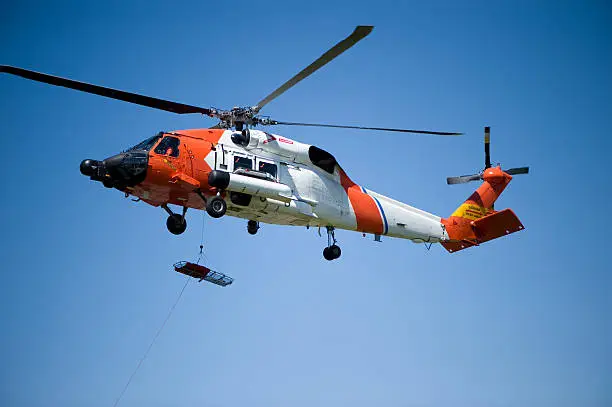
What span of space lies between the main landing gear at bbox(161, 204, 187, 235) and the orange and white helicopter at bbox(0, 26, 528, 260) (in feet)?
0.09

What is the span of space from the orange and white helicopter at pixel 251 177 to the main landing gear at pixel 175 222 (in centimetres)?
3

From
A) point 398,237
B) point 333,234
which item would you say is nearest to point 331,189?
point 333,234

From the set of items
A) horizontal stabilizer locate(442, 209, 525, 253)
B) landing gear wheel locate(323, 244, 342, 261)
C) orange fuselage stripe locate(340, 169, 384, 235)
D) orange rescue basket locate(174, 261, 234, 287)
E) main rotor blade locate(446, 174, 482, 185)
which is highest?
main rotor blade locate(446, 174, 482, 185)

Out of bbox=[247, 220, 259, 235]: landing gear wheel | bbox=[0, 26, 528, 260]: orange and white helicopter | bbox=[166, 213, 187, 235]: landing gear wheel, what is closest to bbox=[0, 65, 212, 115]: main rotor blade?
bbox=[0, 26, 528, 260]: orange and white helicopter

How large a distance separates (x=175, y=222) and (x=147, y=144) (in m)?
2.28

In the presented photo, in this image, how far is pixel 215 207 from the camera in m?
18.8

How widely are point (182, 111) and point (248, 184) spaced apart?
2679 mm

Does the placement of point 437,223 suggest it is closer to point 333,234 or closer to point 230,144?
point 333,234

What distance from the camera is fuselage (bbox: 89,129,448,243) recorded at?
1875 centimetres

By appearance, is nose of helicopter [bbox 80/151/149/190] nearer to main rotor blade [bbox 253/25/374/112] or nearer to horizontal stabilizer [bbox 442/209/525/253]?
main rotor blade [bbox 253/25/374/112]

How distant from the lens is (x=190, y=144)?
62.8 ft

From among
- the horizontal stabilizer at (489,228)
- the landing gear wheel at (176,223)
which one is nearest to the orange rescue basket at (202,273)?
the landing gear wheel at (176,223)

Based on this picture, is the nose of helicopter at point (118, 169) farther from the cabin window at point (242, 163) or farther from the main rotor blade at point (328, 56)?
the main rotor blade at point (328, 56)

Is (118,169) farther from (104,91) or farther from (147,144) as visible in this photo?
(104,91)
